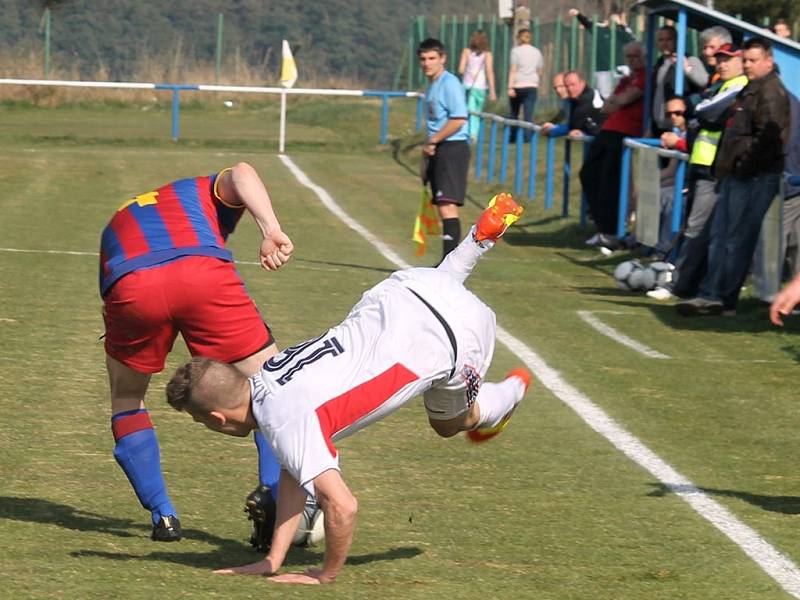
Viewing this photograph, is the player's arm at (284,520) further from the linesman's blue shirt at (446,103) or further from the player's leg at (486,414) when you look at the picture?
the linesman's blue shirt at (446,103)

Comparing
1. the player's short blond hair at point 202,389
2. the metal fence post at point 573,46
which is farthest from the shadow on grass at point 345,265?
the metal fence post at point 573,46

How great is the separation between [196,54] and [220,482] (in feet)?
199

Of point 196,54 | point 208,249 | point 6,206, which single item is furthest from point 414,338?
point 196,54

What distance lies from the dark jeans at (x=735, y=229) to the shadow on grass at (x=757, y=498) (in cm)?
535

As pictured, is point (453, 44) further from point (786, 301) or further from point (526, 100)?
point (786, 301)

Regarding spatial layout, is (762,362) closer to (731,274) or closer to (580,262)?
(731,274)

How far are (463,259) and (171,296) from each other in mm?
1039

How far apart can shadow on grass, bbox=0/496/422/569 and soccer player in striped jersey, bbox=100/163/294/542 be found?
0.17 metres

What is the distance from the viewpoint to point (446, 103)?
14117 millimetres

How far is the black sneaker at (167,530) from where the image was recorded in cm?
588

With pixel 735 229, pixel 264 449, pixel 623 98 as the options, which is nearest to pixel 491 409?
pixel 264 449

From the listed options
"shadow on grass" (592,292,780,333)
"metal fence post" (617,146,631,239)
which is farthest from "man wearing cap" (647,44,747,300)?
"metal fence post" (617,146,631,239)

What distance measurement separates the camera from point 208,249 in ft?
19.1

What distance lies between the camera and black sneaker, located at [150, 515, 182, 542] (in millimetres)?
5883
